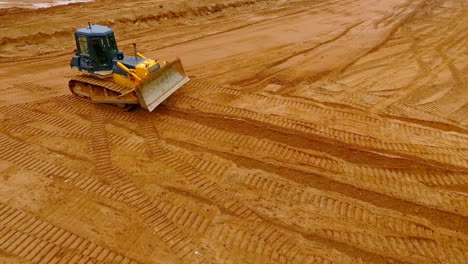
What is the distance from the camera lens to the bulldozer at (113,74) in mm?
7121

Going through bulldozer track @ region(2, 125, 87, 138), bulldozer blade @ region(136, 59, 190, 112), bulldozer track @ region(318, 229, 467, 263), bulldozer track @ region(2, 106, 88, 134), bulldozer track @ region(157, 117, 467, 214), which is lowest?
bulldozer track @ region(318, 229, 467, 263)

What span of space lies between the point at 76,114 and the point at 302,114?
519 cm

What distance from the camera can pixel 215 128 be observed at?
272 inches

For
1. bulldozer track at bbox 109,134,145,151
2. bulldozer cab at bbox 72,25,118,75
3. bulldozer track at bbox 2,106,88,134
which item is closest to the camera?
bulldozer track at bbox 109,134,145,151

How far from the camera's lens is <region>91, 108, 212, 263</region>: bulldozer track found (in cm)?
446

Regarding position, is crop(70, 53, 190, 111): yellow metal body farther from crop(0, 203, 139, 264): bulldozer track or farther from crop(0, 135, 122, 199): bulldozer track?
crop(0, 203, 139, 264): bulldozer track

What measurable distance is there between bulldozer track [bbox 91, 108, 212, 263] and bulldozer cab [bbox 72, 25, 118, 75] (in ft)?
5.81

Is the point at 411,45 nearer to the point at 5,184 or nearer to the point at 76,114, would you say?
the point at 76,114

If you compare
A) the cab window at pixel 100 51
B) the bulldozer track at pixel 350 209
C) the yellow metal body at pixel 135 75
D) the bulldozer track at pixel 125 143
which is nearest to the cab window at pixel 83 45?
the cab window at pixel 100 51

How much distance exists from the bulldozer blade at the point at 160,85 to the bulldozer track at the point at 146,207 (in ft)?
3.86

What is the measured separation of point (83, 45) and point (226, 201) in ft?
16.7

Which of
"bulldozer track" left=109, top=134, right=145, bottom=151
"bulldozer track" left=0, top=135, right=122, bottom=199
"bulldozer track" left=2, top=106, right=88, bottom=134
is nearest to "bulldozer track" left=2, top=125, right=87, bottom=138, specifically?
"bulldozer track" left=2, top=106, right=88, bottom=134

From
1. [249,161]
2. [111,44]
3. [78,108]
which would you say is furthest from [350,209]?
[78,108]

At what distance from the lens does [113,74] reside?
743 centimetres
